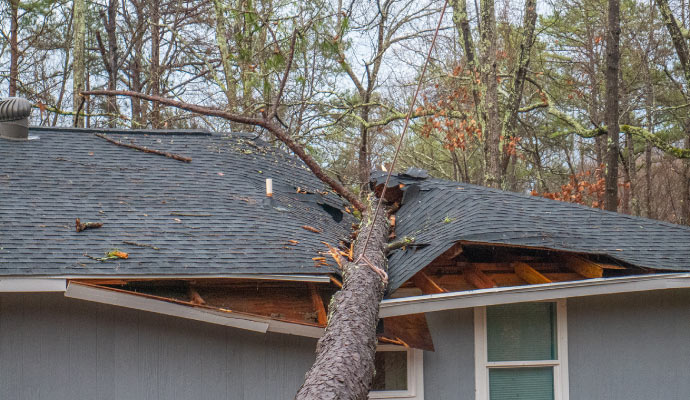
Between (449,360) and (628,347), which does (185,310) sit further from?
(628,347)

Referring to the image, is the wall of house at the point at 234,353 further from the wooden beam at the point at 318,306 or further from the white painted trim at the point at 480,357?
the wooden beam at the point at 318,306

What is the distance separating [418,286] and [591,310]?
1.60 metres

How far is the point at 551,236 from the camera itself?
5391 mm

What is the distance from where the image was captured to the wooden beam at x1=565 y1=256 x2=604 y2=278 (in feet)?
17.6

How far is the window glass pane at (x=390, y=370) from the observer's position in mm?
5426

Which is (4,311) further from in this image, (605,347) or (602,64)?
(602,64)

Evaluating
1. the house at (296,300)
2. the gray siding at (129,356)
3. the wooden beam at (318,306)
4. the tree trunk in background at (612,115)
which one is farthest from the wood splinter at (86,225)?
the tree trunk in background at (612,115)

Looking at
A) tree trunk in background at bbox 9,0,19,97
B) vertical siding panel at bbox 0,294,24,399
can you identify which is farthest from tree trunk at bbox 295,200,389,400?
tree trunk in background at bbox 9,0,19,97

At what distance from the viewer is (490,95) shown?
1239 centimetres

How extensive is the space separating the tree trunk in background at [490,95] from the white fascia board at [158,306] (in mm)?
7977

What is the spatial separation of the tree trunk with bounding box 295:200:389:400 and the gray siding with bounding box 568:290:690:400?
77.9 inches

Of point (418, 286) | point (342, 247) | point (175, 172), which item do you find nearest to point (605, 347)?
point (418, 286)

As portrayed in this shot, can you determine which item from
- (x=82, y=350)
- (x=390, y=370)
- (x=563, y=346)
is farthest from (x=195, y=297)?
(x=563, y=346)

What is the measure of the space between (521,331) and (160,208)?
12.3 ft
